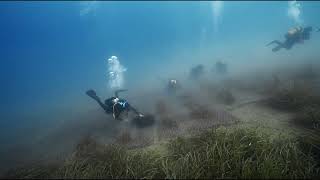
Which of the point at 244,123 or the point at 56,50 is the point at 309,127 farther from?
the point at 56,50

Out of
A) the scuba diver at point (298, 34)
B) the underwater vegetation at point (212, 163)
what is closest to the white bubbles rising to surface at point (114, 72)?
the scuba diver at point (298, 34)

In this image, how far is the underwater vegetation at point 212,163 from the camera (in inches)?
200

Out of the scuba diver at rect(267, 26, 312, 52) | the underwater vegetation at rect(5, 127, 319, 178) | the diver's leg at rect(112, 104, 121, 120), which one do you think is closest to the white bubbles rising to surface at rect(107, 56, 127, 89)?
the scuba diver at rect(267, 26, 312, 52)

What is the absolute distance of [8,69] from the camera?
4454 inches

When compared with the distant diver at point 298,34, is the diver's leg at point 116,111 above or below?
below

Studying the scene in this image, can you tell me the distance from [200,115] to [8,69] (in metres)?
120

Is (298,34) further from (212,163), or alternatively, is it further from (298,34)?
(212,163)

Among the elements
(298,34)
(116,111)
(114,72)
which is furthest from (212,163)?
(114,72)

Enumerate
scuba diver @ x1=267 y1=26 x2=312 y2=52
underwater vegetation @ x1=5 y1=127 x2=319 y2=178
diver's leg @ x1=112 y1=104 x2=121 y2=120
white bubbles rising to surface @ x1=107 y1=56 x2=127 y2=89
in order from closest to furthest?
underwater vegetation @ x1=5 y1=127 x2=319 y2=178
diver's leg @ x1=112 y1=104 x2=121 y2=120
scuba diver @ x1=267 y1=26 x2=312 y2=52
white bubbles rising to surface @ x1=107 y1=56 x2=127 y2=89

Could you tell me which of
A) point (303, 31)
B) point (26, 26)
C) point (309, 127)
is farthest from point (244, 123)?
point (26, 26)

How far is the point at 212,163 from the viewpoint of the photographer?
211 inches

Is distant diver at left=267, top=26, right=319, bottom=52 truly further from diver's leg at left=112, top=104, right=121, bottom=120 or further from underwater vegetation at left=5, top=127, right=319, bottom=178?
diver's leg at left=112, top=104, right=121, bottom=120

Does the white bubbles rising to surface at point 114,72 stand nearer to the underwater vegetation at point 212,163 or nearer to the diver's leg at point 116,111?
the diver's leg at point 116,111

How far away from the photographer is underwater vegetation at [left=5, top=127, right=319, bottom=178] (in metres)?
5.09
